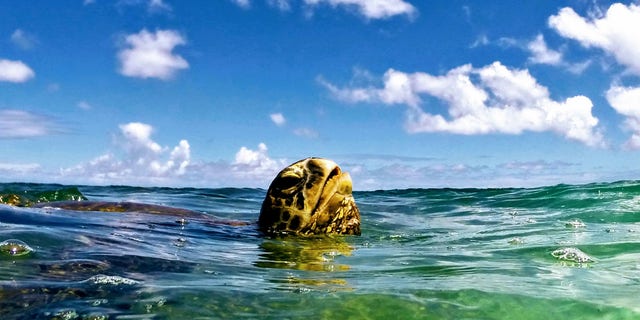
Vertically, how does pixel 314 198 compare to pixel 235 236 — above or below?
above

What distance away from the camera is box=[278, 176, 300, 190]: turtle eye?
902 cm

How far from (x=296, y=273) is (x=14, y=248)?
2.53 metres

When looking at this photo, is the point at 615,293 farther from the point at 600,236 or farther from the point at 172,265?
the point at 600,236

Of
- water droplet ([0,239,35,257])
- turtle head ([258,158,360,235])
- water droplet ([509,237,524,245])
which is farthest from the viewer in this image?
turtle head ([258,158,360,235])

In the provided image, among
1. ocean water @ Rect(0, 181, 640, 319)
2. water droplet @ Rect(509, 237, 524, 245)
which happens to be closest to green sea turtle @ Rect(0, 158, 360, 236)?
ocean water @ Rect(0, 181, 640, 319)

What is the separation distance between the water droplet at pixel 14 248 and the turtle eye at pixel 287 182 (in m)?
4.20

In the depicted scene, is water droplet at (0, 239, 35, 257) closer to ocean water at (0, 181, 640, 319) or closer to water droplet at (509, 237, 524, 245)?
ocean water at (0, 181, 640, 319)

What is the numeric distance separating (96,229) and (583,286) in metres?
5.70

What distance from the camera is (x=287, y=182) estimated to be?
29.7 ft

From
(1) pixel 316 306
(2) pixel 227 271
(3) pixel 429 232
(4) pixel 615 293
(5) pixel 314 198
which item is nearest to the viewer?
(1) pixel 316 306

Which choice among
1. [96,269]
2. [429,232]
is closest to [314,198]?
[429,232]

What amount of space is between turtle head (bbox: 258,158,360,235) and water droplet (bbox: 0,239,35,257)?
162 inches

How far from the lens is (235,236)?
8547mm

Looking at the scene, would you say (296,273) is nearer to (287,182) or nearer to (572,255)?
(572,255)
